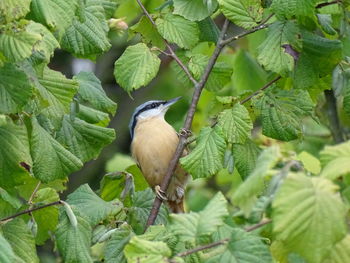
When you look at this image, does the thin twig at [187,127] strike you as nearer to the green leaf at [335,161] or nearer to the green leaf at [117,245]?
the green leaf at [117,245]

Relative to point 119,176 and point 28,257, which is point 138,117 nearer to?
point 119,176

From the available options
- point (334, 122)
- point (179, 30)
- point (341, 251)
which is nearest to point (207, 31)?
point (179, 30)

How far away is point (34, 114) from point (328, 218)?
159 cm

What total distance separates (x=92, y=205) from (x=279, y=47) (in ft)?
3.47

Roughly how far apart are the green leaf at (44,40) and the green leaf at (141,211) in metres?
0.96

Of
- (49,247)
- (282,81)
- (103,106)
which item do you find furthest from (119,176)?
(49,247)

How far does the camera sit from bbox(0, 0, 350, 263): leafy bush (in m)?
2.98

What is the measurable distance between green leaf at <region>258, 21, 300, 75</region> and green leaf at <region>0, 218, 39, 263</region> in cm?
116

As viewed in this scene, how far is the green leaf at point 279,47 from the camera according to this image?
365 cm

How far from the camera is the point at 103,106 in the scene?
13.7 ft

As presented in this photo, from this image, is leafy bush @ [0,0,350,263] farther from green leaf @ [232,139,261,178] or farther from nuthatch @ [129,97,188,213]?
nuthatch @ [129,97,188,213]

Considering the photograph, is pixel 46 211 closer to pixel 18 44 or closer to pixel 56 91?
pixel 56 91

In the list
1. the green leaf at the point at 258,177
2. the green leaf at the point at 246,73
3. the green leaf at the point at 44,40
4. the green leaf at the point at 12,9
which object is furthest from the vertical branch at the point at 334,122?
the green leaf at the point at 258,177

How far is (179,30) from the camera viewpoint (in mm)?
3969
